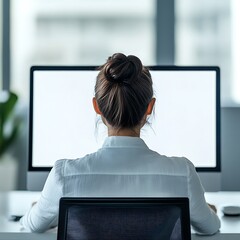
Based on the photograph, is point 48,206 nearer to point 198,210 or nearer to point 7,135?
point 198,210

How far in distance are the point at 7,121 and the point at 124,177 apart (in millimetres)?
1331

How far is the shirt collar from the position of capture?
1.31 meters

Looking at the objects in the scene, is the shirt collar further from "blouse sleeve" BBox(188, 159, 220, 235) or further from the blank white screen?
the blank white screen

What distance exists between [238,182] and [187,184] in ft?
4.12

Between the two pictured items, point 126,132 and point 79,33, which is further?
point 79,33

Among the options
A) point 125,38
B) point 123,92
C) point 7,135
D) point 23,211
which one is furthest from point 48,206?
point 125,38

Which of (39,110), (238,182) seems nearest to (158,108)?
(39,110)

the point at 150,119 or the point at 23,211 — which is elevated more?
the point at 150,119

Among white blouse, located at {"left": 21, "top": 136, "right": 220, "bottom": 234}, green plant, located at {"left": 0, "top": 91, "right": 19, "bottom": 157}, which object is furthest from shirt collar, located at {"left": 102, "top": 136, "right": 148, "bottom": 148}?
green plant, located at {"left": 0, "top": 91, "right": 19, "bottom": 157}

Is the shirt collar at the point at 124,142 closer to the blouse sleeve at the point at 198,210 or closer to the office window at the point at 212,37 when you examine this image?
the blouse sleeve at the point at 198,210

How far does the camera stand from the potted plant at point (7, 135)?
2448 millimetres

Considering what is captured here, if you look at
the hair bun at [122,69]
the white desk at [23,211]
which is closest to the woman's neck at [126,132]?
the hair bun at [122,69]

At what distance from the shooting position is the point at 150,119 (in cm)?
172

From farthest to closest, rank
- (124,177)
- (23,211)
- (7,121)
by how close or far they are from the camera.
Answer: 1. (7,121)
2. (23,211)
3. (124,177)
